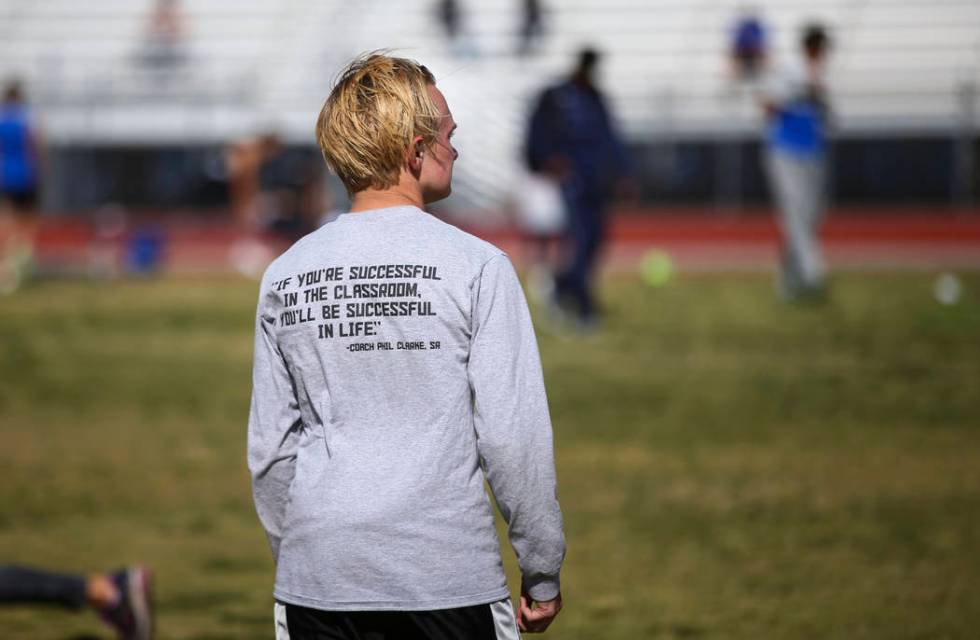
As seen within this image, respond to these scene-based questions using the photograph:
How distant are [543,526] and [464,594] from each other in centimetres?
20

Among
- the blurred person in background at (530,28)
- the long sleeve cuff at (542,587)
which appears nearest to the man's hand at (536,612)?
the long sleeve cuff at (542,587)

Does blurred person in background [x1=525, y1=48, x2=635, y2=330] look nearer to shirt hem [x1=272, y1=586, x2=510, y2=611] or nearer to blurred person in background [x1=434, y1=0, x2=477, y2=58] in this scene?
shirt hem [x1=272, y1=586, x2=510, y2=611]

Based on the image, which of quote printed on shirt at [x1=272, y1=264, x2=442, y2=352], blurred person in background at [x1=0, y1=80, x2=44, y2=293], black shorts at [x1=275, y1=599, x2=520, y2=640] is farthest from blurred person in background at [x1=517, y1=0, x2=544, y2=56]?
black shorts at [x1=275, y1=599, x2=520, y2=640]

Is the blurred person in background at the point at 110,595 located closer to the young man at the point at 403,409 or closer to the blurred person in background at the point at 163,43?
the young man at the point at 403,409

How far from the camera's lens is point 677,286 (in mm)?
17656

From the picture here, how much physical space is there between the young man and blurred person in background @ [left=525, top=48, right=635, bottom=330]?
9.98 m

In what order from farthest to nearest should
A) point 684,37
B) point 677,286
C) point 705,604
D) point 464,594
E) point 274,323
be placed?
point 684,37 < point 677,286 < point 705,604 < point 274,323 < point 464,594

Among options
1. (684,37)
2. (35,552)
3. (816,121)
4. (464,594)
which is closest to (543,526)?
(464,594)

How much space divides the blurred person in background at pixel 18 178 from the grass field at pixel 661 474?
16.5 feet

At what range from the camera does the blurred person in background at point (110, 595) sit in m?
4.45

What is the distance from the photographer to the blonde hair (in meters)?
2.60

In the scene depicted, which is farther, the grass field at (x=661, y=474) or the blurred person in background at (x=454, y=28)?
the blurred person in background at (x=454, y=28)

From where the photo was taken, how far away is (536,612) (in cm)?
273

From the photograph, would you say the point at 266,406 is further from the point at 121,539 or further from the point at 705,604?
the point at 121,539
